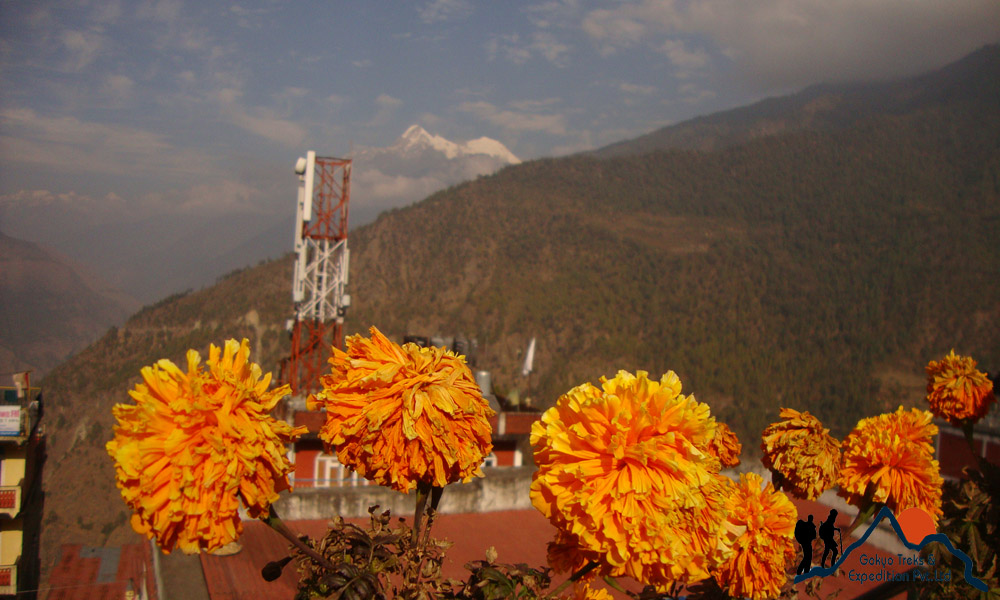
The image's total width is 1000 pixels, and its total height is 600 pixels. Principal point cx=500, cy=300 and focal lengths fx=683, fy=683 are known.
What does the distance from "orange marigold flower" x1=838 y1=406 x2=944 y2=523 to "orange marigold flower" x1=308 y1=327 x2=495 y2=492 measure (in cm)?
204

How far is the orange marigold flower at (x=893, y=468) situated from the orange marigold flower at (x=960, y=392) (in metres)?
1.87

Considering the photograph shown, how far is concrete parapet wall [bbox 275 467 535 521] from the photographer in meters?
7.88

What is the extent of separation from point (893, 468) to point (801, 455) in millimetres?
554

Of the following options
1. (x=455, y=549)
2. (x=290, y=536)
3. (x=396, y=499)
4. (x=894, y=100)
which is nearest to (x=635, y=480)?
(x=290, y=536)

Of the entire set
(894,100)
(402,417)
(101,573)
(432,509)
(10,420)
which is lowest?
(101,573)

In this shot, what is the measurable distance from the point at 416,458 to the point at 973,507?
4132mm

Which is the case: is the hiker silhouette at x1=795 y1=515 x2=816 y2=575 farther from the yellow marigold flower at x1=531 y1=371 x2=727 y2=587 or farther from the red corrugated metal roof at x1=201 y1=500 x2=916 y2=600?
the red corrugated metal roof at x1=201 y1=500 x2=916 y2=600

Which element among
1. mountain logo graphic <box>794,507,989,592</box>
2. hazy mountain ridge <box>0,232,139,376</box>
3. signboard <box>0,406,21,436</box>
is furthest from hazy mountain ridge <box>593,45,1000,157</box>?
mountain logo graphic <box>794,507,989,592</box>

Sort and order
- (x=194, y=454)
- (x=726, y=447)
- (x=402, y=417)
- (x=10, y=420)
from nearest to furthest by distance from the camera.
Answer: (x=194, y=454) < (x=402, y=417) < (x=726, y=447) < (x=10, y=420)

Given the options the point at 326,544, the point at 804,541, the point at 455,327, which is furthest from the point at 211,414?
the point at 455,327

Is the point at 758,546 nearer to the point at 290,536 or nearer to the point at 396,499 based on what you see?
the point at 290,536

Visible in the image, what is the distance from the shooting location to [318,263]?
21.4 metres

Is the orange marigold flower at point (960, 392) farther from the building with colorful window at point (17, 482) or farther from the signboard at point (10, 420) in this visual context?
the signboard at point (10, 420)

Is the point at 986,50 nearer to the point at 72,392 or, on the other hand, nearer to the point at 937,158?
the point at 937,158
